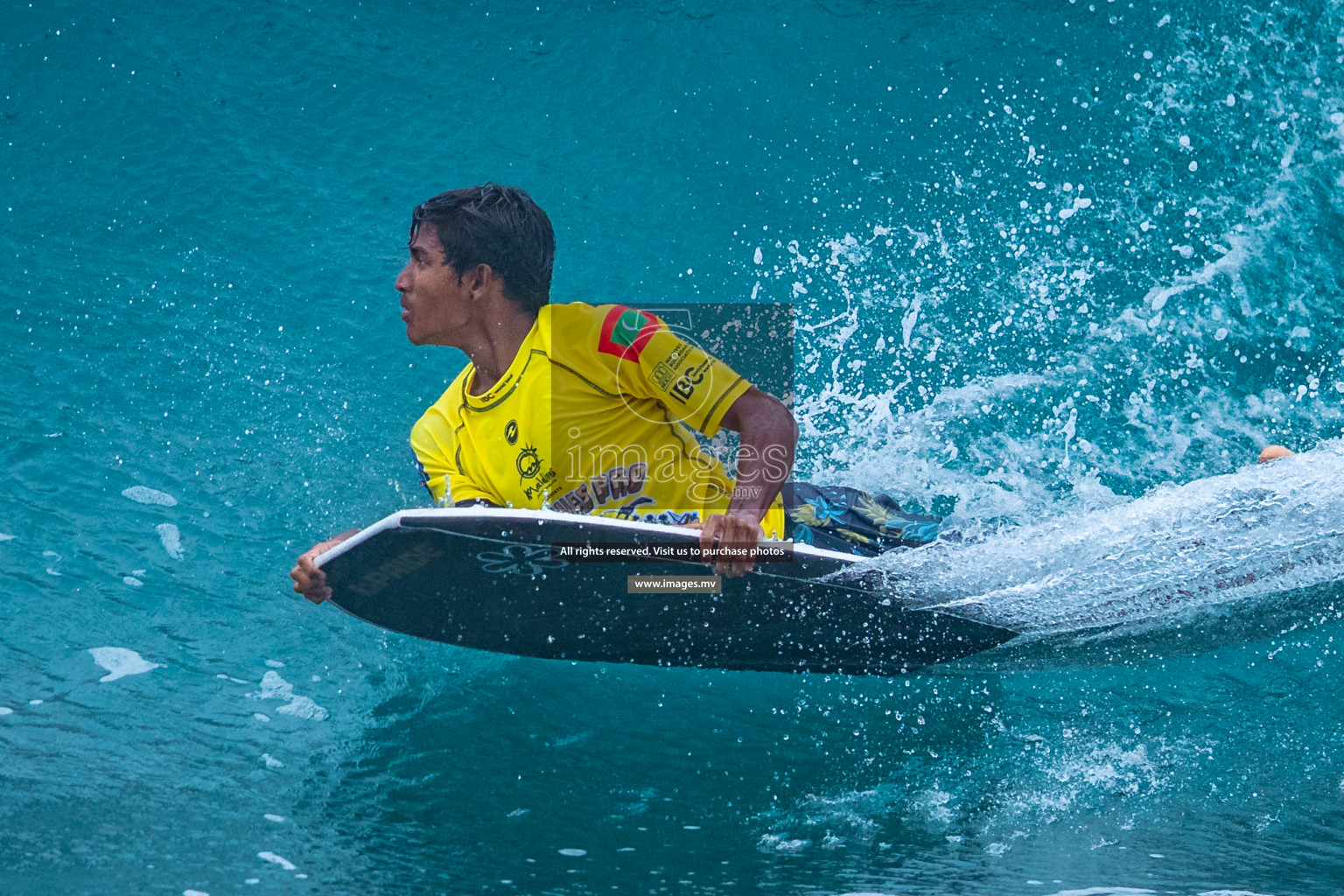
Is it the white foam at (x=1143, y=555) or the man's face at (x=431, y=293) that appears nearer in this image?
the man's face at (x=431, y=293)

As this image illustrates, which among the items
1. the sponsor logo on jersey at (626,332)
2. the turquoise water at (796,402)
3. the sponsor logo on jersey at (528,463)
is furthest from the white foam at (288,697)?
the sponsor logo on jersey at (626,332)

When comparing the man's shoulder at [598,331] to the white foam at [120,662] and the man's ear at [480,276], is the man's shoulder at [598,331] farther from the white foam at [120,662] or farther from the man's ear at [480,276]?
the white foam at [120,662]

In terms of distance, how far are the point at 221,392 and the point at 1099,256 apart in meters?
4.99

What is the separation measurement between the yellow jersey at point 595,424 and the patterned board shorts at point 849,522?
192mm

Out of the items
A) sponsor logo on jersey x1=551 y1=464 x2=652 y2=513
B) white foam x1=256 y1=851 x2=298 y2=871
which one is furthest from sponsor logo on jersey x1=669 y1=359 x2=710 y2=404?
white foam x1=256 y1=851 x2=298 y2=871

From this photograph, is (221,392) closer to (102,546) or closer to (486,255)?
(102,546)

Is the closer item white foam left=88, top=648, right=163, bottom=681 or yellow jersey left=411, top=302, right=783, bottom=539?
yellow jersey left=411, top=302, right=783, bottom=539

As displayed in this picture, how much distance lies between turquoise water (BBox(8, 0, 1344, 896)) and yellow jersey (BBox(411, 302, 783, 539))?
2.41 feet

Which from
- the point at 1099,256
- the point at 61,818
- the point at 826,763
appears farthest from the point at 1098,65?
the point at 61,818

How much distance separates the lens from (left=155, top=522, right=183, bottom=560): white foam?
177 inches

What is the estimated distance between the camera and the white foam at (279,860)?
282cm

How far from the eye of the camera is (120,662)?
389cm

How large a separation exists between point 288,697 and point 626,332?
183 centimetres

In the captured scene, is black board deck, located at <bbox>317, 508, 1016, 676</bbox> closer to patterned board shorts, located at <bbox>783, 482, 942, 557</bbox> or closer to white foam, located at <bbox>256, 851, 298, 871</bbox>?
patterned board shorts, located at <bbox>783, 482, 942, 557</bbox>
